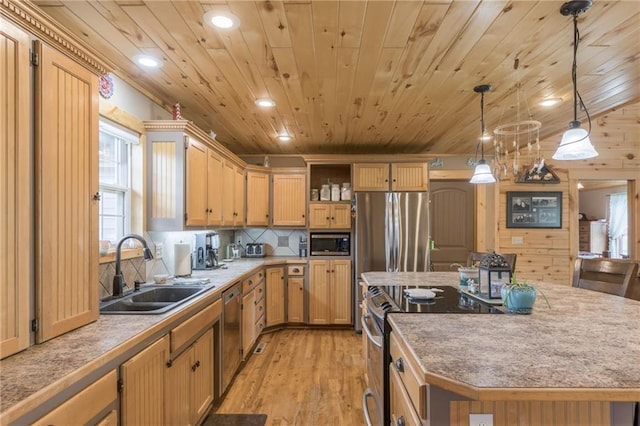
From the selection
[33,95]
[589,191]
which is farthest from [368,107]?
[589,191]

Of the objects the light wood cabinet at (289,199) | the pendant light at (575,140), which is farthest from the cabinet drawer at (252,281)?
the pendant light at (575,140)

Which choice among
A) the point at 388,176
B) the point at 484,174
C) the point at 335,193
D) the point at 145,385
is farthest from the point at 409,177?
the point at 145,385

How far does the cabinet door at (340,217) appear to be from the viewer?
14.2ft

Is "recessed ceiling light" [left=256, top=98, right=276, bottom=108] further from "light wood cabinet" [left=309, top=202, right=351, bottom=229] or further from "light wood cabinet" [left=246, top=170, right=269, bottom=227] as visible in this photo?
"light wood cabinet" [left=309, top=202, right=351, bottom=229]

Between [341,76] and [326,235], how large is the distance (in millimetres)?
2484

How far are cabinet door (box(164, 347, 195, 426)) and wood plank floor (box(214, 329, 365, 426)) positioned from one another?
0.62m

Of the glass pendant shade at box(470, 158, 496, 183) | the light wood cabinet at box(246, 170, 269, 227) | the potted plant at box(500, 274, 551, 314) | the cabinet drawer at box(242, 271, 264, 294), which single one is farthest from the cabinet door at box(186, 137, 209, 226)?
the glass pendant shade at box(470, 158, 496, 183)

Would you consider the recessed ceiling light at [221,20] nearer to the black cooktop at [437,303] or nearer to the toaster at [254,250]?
the black cooktop at [437,303]

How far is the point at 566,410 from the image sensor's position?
3.11ft

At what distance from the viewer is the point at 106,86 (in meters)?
2.12

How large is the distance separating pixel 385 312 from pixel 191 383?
1267mm

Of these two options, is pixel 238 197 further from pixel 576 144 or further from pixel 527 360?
pixel 527 360

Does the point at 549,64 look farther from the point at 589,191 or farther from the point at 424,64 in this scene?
the point at 589,191

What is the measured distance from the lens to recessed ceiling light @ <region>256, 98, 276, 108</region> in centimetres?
272
